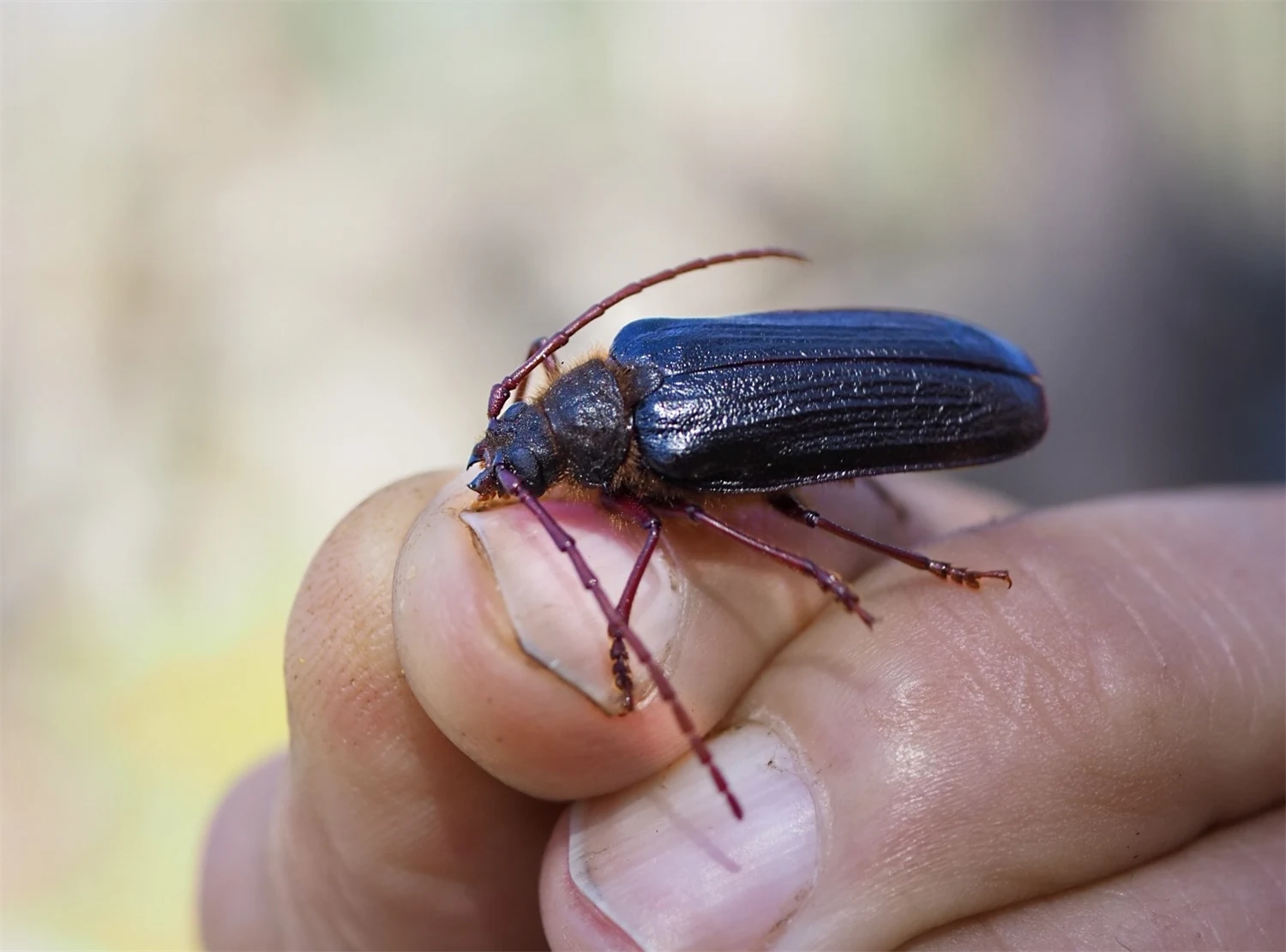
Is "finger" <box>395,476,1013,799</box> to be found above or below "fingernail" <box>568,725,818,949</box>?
above

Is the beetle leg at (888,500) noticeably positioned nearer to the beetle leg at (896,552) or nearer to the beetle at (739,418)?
the beetle at (739,418)

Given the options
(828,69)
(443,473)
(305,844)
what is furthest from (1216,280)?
(305,844)

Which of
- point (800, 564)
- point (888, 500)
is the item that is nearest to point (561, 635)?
point (800, 564)

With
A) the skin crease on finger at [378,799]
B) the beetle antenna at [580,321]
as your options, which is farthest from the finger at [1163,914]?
the beetle antenna at [580,321]

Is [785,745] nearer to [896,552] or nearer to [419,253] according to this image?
[896,552]

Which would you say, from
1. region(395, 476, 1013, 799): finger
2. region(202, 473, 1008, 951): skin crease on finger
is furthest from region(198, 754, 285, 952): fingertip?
region(395, 476, 1013, 799): finger

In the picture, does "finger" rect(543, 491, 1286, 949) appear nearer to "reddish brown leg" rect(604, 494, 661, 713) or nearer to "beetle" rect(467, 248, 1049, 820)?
"beetle" rect(467, 248, 1049, 820)

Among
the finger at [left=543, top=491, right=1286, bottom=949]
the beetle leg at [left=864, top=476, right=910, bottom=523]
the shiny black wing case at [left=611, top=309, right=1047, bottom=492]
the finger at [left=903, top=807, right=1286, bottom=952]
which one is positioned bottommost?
the finger at [left=903, top=807, right=1286, bottom=952]

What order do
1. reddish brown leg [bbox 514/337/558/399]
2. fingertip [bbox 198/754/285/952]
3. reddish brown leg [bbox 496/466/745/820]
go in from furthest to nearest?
fingertip [bbox 198/754/285/952] < reddish brown leg [bbox 514/337/558/399] < reddish brown leg [bbox 496/466/745/820]
